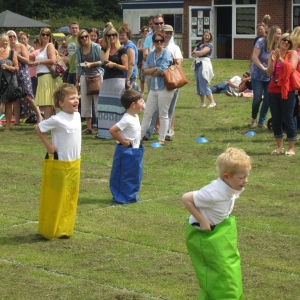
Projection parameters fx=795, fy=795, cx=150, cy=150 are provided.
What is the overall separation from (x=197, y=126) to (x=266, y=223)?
A: 7.85 metres

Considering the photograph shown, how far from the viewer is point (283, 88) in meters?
11.8

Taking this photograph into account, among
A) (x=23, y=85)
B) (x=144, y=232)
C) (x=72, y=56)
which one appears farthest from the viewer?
(x=72, y=56)

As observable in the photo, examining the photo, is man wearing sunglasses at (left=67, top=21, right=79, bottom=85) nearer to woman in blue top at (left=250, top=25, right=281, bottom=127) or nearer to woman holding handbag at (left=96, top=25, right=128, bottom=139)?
woman holding handbag at (left=96, top=25, right=128, bottom=139)

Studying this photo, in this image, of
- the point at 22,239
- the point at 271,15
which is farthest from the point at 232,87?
the point at 271,15

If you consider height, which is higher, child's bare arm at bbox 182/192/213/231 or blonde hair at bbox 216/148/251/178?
blonde hair at bbox 216/148/251/178

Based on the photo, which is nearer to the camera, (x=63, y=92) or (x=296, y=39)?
(x=63, y=92)

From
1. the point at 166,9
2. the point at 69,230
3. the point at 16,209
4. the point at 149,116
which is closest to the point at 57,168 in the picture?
the point at 69,230

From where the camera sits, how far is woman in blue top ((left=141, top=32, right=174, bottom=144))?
1315 cm

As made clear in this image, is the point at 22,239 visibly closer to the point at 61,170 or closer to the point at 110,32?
→ the point at 61,170

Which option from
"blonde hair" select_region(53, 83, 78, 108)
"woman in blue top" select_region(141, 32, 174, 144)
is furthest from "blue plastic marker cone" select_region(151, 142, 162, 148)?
"blonde hair" select_region(53, 83, 78, 108)

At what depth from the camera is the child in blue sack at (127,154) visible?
8.98 metres

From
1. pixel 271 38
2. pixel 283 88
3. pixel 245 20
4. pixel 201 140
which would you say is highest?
pixel 245 20

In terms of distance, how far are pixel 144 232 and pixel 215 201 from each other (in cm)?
281

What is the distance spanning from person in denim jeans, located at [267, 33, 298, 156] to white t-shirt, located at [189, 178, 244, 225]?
6822 millimetres
